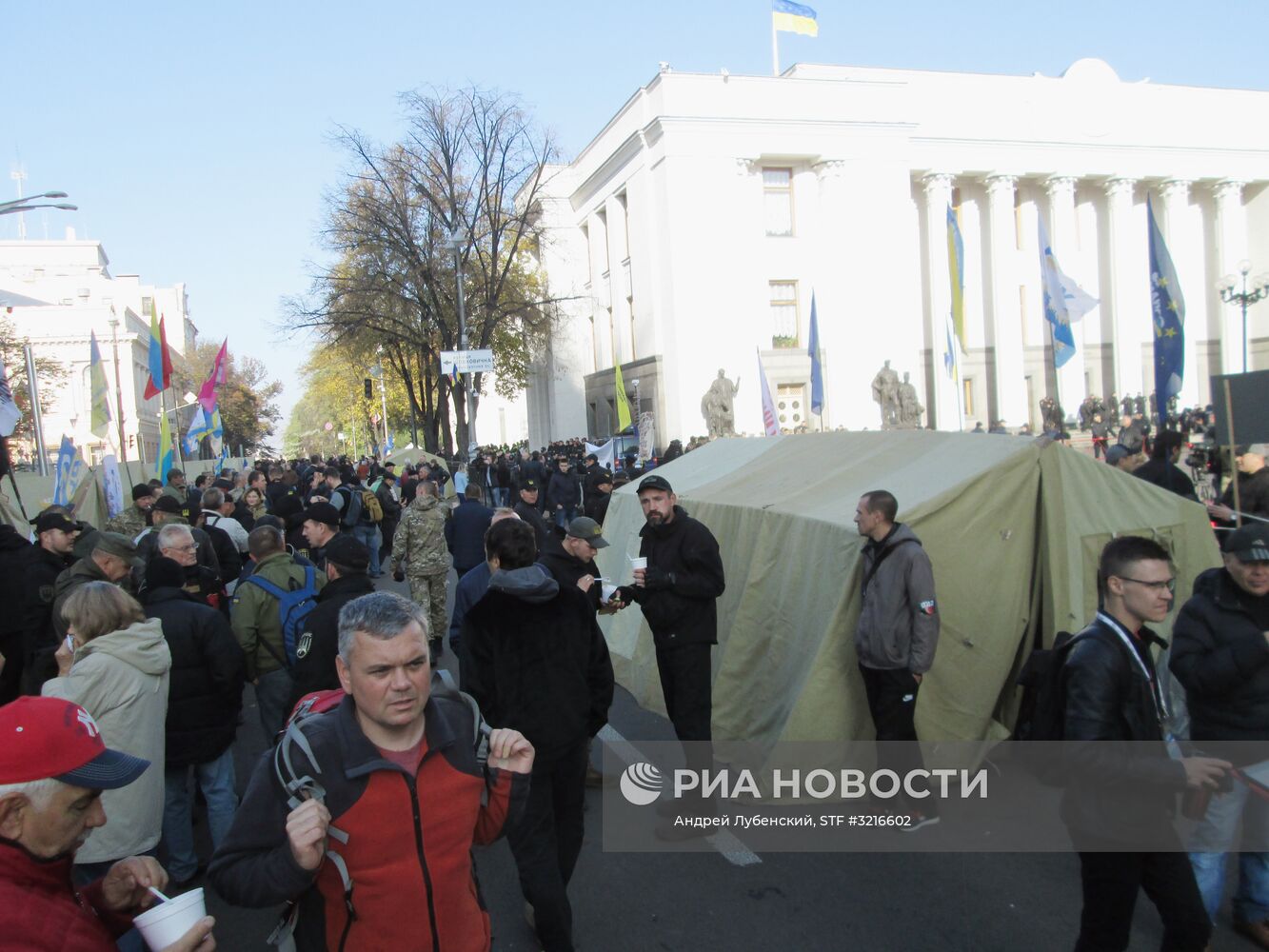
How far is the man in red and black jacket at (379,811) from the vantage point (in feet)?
7.47

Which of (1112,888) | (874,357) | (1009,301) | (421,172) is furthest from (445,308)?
(1112,888)

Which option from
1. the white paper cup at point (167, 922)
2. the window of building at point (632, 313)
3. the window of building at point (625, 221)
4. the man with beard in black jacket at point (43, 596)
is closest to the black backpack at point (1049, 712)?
the white paper cup at point (167, 922)

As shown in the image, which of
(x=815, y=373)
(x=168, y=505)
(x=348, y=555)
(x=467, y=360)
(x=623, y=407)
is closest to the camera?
(x=348, y=555)

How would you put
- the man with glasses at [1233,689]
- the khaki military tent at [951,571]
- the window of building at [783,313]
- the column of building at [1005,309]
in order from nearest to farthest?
the man with glasses at [1233,689] → the khaki military tent at [951,571] → the window of building at [783,313] → the column of building at [1005,309]

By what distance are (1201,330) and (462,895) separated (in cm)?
5825

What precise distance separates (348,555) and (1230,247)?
56276mm

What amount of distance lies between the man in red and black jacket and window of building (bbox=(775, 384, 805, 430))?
39.1 metres

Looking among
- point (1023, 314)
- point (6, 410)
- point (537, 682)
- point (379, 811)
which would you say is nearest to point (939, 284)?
point (1023, 314)

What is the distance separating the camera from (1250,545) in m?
3.82

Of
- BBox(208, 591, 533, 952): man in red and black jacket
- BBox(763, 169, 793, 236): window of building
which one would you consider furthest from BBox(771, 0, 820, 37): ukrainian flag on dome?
BBox(208, 591, 533, 952): man in red and black jacket

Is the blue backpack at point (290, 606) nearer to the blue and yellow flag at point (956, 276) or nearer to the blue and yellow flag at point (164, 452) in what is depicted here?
the blue and yellow flag at point (164, 452)

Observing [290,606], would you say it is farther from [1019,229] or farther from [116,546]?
[1019,229]

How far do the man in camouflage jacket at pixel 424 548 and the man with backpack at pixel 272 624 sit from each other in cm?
343

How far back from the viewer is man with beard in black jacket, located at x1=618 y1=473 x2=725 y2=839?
5426 mm
